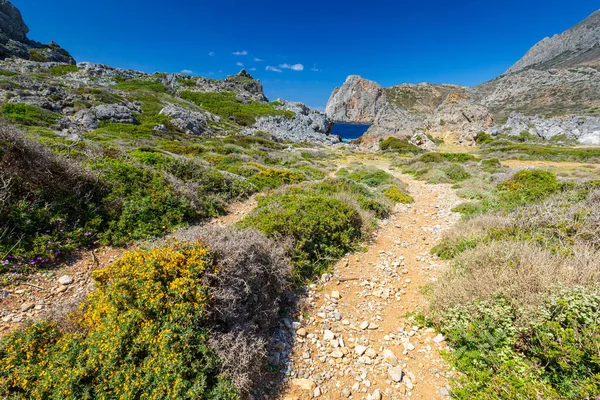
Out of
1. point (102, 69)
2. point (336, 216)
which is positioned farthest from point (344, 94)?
point (336, 216)

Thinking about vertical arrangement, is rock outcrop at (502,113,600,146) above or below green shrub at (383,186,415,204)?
above

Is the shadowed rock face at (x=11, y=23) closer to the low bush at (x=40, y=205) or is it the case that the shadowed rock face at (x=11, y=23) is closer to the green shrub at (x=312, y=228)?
the low bush at (x=40, y=205)

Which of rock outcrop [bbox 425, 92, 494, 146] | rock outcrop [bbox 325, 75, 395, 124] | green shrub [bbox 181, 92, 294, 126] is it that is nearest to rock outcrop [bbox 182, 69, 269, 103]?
green shrub [bbox 181, 92, 294, 126]

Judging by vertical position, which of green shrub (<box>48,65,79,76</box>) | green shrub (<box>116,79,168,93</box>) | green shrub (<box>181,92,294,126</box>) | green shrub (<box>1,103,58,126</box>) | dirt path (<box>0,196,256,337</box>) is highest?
green shrub (<box>48,65,79,76</box>)

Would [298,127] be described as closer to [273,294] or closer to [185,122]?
[185,122]

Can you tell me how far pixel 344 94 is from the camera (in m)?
159

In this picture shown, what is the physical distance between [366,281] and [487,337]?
8.45 ft

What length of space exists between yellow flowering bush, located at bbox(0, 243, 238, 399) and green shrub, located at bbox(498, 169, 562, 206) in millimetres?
11255

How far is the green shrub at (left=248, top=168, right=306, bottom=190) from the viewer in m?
12.2

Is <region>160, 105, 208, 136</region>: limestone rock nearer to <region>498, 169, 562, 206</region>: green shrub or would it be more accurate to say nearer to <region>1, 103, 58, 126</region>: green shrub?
<region>1, 103, 58, 126</region>: green shrub

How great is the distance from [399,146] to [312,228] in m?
40.4

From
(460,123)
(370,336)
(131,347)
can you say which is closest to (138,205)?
(131,347)

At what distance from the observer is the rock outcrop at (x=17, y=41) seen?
193 feet

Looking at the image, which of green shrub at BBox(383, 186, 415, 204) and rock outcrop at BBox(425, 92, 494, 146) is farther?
rock outcrop at BBox(425, 92, 494, 146)
